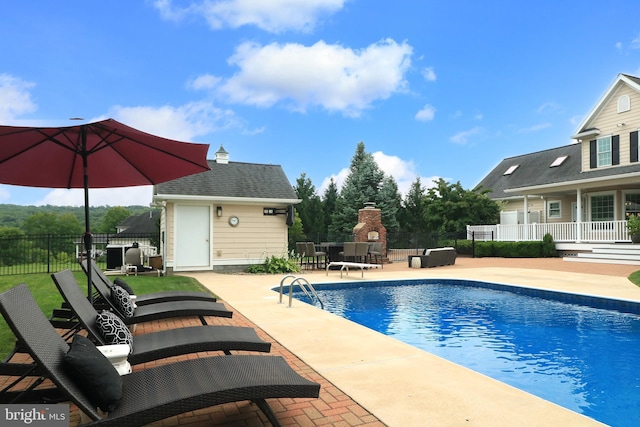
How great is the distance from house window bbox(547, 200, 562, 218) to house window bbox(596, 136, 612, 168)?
3546 mm

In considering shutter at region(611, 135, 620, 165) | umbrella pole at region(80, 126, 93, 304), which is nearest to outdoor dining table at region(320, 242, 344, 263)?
umbrella pole at region(80, 126, 93, 304)

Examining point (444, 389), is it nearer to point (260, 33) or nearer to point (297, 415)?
point (297, 415)

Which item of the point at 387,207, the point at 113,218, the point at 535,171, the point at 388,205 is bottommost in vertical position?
the point at 113,218

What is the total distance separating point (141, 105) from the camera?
776 inches

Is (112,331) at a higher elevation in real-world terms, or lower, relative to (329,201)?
lower

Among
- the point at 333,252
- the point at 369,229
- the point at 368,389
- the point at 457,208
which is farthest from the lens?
the point at 457,208

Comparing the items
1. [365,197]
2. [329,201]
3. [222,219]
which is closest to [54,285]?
[222,219]

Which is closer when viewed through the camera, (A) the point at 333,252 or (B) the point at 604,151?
(A) the point at 333,252

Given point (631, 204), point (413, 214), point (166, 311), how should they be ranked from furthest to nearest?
point (413, 214), point (631, 204), point (166, 311)

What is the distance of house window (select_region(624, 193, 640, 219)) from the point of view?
1939 centimetres

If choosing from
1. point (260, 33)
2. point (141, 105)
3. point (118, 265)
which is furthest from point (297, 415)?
point (141, 105)

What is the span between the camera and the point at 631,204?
19.5m

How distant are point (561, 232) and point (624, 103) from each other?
6.58 meters

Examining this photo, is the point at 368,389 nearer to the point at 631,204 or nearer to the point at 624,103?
the point at 631,204
